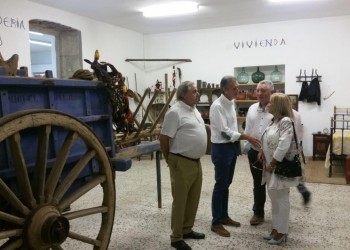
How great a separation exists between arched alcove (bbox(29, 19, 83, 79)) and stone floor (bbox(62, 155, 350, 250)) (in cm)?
253

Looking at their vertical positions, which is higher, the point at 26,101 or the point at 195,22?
the point at 195,22

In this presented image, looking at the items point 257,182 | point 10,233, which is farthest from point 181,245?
point 10,233

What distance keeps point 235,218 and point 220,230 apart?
1.56 ft

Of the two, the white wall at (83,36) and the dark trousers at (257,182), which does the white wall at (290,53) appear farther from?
the dark trousers at (257,182)

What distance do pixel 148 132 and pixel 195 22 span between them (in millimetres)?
4626

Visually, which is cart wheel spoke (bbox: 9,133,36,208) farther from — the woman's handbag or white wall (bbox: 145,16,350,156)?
white wall (bbox: 145,16,350,156)

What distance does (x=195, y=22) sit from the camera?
284 inches

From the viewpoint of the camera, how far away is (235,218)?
3695 millimetres

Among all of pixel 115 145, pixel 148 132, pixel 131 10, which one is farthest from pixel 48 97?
pixel 131 10

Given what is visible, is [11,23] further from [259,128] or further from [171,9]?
[259,128]

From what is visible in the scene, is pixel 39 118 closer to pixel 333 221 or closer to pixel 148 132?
pixel 148 132

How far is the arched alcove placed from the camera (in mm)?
6285

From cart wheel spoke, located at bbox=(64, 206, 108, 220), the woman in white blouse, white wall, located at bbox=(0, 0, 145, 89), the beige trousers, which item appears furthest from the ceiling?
cart wheel spoke, located at bbox=(64, 206, 108, 220)

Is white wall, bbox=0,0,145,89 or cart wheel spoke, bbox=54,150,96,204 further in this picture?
white wall, bbox=0,0,145,89
